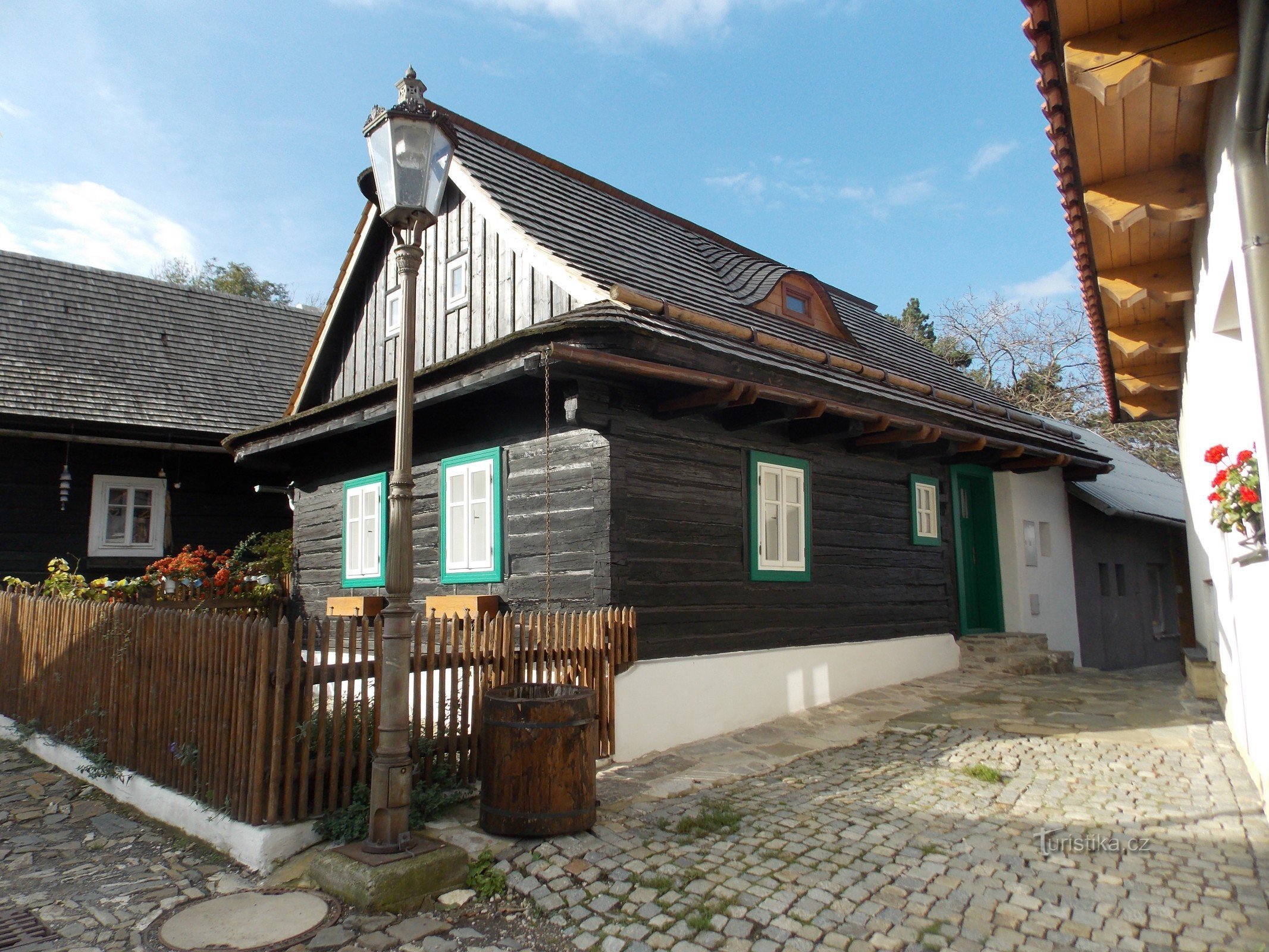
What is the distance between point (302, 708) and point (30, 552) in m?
10.9

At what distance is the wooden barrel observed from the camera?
4.74 meters

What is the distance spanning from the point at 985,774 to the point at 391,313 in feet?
28.0

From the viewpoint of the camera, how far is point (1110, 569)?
15453mm

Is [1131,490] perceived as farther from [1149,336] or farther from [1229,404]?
[1229,404]

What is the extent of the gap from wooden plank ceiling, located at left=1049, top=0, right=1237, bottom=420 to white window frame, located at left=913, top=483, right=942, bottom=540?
398cm

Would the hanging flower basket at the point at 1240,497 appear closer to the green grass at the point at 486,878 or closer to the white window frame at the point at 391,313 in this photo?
the green grass at the point at 486,878

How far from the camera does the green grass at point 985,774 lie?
5.98 m

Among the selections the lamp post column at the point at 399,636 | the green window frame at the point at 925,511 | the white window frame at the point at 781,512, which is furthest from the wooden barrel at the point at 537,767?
the green window frame at the point at 925,511

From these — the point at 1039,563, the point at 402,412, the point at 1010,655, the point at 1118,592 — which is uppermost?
the point at 402,412

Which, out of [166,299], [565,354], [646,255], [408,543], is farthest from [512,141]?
[166,299]

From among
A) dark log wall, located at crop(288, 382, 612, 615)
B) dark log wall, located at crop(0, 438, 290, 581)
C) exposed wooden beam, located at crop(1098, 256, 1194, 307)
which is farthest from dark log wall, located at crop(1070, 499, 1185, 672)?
dark log wall, located at crop(0, 438, 290, 581)

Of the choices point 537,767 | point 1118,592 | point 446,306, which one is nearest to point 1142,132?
point 537,767

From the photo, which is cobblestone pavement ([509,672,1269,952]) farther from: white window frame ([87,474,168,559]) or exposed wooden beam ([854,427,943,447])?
white window frame ([87,474,168,559])

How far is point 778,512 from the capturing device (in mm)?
8953
